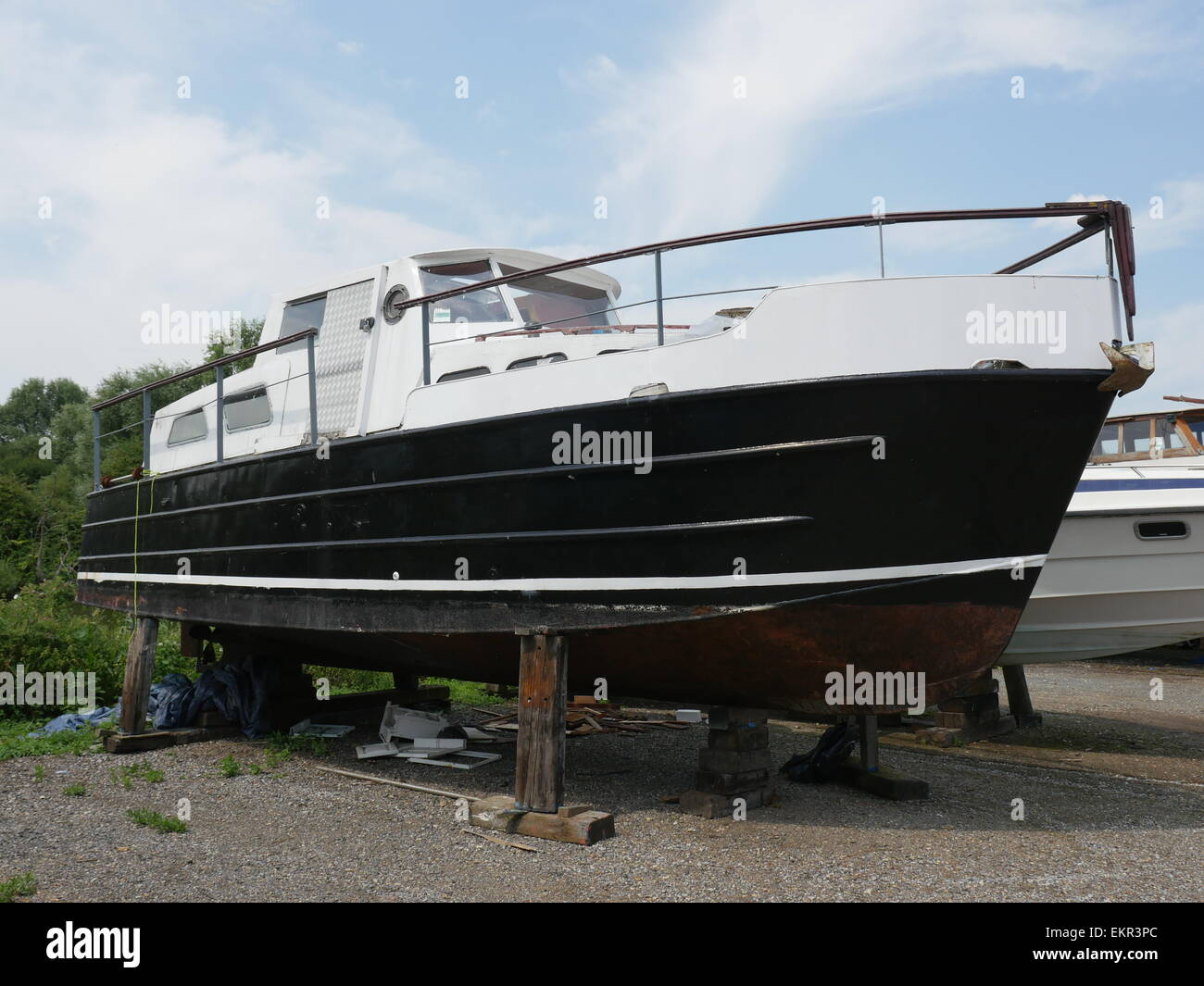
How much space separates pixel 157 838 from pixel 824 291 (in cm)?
434

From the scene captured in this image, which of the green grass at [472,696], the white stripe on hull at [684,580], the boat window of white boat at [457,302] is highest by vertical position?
the boat window of white boat at [457,302]

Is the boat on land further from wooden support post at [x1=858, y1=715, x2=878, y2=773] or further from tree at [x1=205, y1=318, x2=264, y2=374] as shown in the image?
tree at [x1=205, y1=318, x2=264, y2=374]

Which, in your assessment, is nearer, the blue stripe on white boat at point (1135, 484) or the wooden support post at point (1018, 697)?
the blue stripe on white boat at point (1135, 484)

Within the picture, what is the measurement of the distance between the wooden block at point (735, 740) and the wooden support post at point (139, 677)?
15.6ft

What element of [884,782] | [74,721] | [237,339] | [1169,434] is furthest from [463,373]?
[237,339]

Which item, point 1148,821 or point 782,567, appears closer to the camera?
point 782,567

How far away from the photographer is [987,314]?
4398 millimetres

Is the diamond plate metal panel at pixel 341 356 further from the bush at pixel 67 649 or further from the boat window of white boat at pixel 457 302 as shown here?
the bush at pixel 67 649

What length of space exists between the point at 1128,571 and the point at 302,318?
22.7ft

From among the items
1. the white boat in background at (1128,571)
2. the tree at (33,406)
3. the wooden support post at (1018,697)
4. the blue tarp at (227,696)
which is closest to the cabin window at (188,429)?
the blue tarp at (227,696)

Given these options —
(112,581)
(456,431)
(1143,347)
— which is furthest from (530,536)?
(112,581)

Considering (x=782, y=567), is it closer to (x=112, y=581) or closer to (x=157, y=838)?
(x=157, y=838)

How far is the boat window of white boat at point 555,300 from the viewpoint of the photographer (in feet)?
21.9

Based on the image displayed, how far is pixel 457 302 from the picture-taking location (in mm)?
6352
